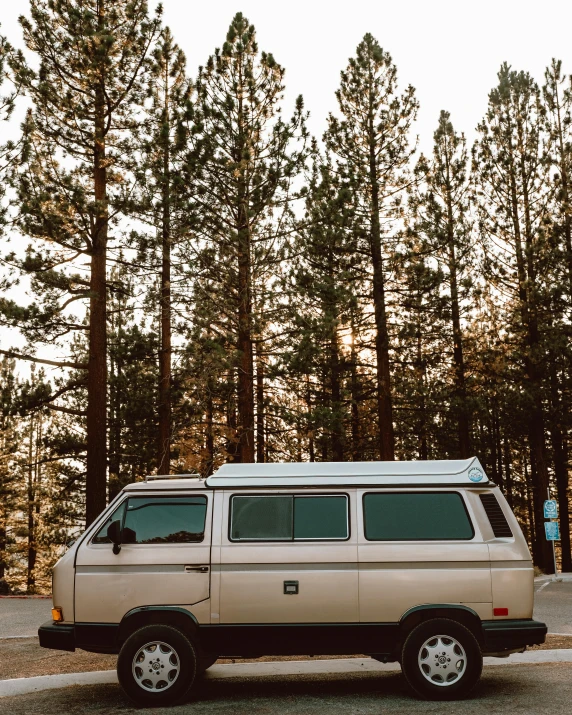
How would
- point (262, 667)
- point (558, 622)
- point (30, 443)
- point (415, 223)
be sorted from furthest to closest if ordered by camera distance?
point (30, 443) → point (415, 223) → point (558, 622) → point (262, 667)

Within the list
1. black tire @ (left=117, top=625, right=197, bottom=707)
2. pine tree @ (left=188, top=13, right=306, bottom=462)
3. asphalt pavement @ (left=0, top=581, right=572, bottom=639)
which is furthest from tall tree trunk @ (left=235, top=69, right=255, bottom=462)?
black tire @ (left=117, top=625, right=197, bottom=707)

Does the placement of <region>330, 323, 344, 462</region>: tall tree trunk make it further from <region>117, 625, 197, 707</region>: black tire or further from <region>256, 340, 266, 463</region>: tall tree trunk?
<region>117, 625, 197, 707</region>: black tire

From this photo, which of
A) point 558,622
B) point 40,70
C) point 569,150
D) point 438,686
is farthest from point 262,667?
point 569,150

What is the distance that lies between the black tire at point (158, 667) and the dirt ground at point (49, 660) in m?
2.42

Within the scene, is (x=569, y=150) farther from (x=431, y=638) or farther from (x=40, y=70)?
(x=431, y=638)

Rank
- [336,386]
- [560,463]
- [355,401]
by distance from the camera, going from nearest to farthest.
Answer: [355,401] → [336,386] → [560,463]

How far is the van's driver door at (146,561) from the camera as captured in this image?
7.63m

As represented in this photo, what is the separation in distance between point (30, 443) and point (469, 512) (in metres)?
A: 44.7

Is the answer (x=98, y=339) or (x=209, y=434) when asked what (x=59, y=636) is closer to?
(x=98, y=339)

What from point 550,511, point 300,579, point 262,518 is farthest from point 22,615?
point 550,511

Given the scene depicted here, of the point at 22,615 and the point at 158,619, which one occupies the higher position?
the point at 158,619

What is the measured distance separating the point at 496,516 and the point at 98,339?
43.9 ft

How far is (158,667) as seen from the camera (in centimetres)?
749

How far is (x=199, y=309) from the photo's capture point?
18938mm
